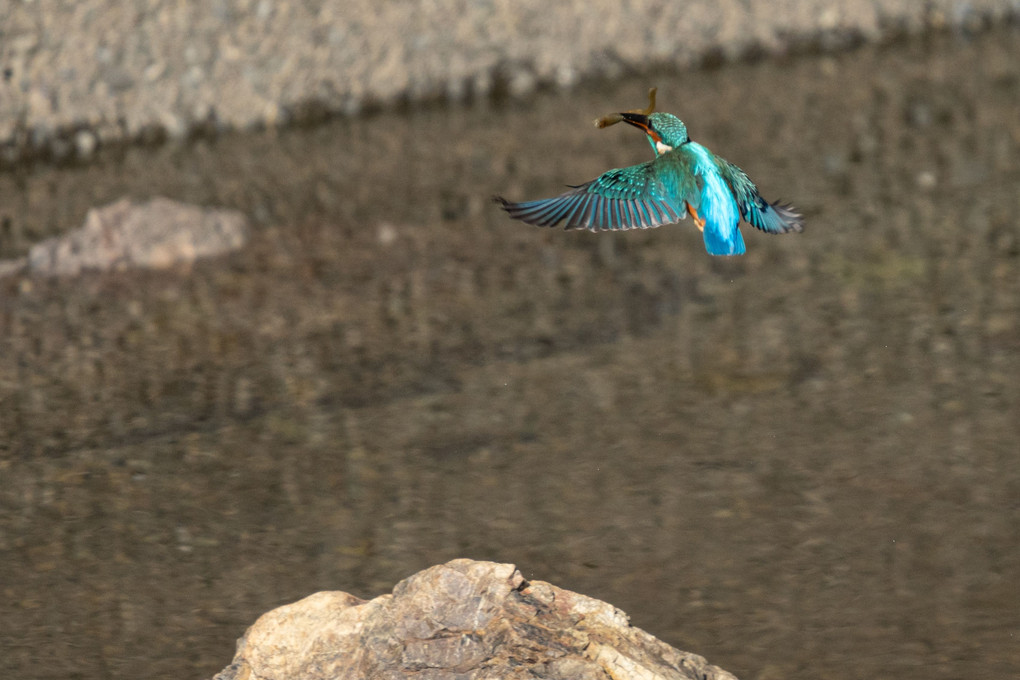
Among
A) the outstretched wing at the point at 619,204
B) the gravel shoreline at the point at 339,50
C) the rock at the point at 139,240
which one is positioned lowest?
the rock at the point at 139,240

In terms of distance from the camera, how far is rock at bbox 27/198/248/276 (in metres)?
10.7

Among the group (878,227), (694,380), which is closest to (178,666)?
(694,380)

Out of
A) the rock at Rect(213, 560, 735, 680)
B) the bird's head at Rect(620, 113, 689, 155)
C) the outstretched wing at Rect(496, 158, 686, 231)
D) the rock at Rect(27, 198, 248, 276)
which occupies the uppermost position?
the bird's head at Rect(620, 113, 689, 155)

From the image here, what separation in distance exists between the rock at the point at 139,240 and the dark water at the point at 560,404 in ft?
0.94

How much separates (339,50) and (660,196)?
9578 millimetres

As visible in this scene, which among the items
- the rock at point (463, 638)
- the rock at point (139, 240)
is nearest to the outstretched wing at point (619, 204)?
→ the rock at point (463, 638)

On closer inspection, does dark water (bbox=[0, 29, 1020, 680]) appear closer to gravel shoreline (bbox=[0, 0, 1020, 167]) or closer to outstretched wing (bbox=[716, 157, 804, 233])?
gravel shoreline (bbox=[0, 0, 1020, 167])

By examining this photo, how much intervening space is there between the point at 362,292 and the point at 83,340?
1845 mm

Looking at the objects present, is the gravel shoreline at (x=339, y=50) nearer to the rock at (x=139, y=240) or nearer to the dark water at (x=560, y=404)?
the dark water at (x=560, y=404)

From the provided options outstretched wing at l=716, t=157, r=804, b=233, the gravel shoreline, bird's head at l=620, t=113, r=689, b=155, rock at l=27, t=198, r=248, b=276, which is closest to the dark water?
rock at l=27, t=198, r=248, b=276

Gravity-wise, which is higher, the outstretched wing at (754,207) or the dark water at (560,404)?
the outstretched wing at (754,207)

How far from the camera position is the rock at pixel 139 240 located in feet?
35.2

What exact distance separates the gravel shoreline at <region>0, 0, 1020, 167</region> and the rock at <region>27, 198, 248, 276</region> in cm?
270

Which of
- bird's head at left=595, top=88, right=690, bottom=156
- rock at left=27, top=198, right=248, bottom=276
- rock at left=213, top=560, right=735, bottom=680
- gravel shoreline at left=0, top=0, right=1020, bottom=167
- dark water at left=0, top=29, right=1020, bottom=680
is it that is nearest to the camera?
rock at left=213, top=560, right=735, bottom=680
